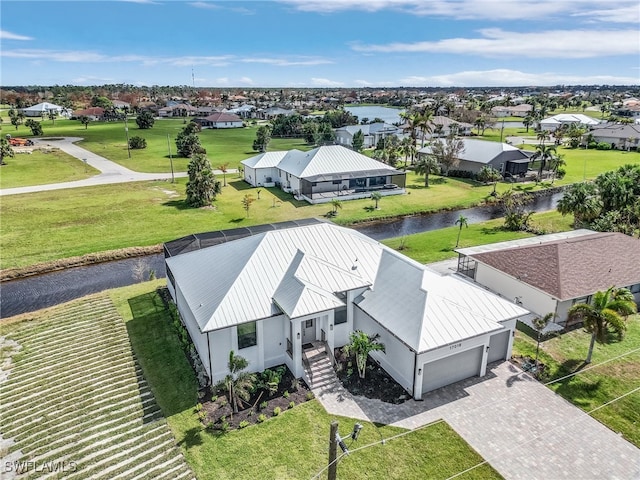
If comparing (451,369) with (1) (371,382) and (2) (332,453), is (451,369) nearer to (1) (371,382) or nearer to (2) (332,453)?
(1) (371,382)

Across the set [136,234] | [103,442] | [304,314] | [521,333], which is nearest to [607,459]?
[521,333]

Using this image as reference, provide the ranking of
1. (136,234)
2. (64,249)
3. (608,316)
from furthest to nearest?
(136,234) → (64,249) → (608,316)

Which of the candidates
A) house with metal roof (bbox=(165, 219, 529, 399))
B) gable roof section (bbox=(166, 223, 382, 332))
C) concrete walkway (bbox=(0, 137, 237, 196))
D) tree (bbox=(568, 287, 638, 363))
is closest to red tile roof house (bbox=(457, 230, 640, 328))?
tree (bbox=(568, 287, 638, 363))

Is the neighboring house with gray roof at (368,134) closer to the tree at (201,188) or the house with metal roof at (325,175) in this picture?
the house with metal roof at (325,175)

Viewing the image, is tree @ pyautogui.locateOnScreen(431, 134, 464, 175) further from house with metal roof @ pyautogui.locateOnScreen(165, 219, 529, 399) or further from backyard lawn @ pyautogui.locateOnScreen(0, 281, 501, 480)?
backyard lawn @ pyautogui.locateOnScreen(0, 281, 501, 480)

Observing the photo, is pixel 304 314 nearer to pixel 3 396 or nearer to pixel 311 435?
pixel 311 435
